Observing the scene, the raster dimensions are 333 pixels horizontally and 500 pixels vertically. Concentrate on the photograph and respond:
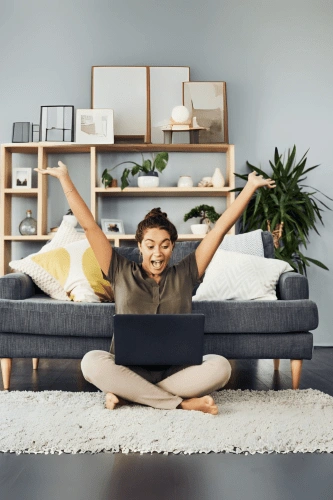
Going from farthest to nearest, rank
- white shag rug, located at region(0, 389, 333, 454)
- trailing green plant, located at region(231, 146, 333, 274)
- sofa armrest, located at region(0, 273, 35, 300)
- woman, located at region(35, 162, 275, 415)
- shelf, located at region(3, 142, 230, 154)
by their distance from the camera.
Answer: shelf, located at region(3, 142, 230, 154) → trailing green plant, located at region(231, 146, 333, 274) → sofa armrest, located at region(0, 273, 35, 300) → woman, located at region(35, 162, 275, 415) → white shag rug, located at region(0, 389, 333, 454)

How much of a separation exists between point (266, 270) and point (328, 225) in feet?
6.73

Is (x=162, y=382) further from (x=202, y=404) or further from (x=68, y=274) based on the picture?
(x=68, y=274)

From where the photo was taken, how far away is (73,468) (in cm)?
172

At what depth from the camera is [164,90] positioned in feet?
16.9

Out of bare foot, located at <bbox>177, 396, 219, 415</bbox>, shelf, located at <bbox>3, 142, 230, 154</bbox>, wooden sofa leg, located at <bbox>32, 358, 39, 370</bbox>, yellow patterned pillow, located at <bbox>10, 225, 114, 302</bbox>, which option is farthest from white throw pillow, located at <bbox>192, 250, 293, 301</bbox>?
shelf, located at <bbox>3, 142, 230, 154</bbox>

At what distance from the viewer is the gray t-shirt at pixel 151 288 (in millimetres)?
2520

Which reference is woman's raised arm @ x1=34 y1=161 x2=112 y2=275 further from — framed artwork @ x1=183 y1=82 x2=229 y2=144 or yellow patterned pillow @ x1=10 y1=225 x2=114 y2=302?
framed artwork @ x1=183 y1=82 x2=229 y2=144

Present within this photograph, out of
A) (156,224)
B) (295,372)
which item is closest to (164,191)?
(295,372)

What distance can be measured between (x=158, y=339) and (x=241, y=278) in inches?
42.3

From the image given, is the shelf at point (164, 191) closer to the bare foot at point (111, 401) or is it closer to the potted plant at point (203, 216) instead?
the potted plant at point (203, 216)

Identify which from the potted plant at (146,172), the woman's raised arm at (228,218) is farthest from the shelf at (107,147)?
the woman's raised arm at (228,218)

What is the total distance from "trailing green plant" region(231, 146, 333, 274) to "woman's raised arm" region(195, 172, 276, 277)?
2234 mm

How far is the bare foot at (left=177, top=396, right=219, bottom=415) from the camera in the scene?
7.57 ft

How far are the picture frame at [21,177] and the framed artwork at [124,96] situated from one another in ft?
2.53
